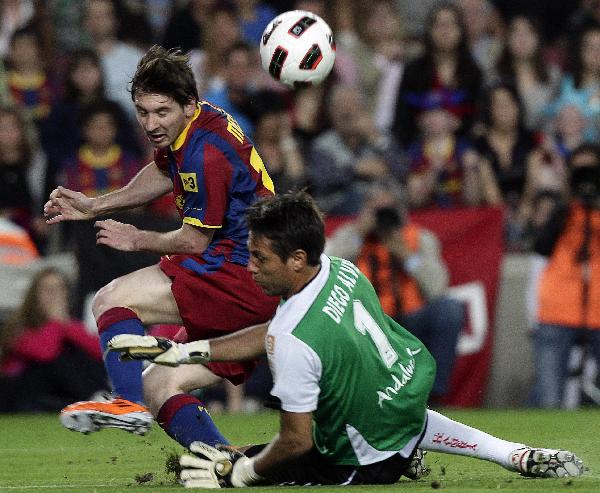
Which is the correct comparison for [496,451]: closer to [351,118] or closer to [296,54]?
[296,54]

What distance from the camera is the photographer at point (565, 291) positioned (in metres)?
11.6

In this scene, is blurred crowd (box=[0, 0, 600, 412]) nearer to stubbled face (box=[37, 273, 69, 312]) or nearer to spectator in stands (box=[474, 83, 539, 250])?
spectator in stands (box=[474, 83, 539, 250])

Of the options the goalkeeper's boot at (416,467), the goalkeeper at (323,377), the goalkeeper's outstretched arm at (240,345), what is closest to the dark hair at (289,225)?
the goalkeeper at (323,377)

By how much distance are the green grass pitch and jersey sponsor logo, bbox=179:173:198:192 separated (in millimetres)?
1399

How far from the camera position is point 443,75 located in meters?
13.7

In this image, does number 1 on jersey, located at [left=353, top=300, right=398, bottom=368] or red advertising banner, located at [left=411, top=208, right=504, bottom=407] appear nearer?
number 1 on jersey, located at [left=353, top=300, right=398, bottom=368]

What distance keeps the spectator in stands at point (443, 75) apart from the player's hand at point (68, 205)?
22.2 ft

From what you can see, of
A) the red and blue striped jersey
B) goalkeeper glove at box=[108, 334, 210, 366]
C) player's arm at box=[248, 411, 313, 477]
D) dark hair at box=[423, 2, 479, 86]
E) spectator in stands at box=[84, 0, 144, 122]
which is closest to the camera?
player's arm at box=[248, 411, 313, 477]

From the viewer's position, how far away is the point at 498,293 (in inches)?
493

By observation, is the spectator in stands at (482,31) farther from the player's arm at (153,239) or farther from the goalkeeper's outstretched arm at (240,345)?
the goalkeeper's outstretched arm at (240,345)

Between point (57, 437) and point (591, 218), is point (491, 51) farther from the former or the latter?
point (57, 437)

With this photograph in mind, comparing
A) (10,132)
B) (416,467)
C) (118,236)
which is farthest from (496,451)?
(10,132)

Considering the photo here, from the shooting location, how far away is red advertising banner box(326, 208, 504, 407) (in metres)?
12.3

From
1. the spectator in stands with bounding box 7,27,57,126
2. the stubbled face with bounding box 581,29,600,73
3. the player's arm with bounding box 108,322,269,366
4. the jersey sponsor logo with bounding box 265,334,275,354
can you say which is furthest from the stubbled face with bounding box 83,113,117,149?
the jersey sponsor logo with bounding box 265,334,275,354
